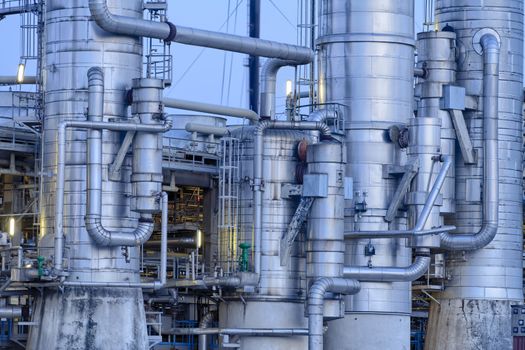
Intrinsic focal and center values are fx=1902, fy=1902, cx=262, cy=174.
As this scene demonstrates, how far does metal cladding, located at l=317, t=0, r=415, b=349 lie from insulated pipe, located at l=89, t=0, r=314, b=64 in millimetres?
3202

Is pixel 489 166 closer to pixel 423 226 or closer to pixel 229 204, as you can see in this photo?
pixel 423 226

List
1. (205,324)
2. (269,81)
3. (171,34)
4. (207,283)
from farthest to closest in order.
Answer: (269,81), (205,324), (207,283), (171,34)

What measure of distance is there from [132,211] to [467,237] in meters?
17.5

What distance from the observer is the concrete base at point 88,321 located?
58.0 metres

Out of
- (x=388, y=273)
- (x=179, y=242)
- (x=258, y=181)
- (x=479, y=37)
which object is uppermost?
(x=479, y=37)

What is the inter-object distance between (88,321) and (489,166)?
20.2m

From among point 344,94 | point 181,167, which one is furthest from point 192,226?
point 344,94

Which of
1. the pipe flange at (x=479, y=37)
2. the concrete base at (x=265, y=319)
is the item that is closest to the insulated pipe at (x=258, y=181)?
the concrete base at (x=265, y=319)

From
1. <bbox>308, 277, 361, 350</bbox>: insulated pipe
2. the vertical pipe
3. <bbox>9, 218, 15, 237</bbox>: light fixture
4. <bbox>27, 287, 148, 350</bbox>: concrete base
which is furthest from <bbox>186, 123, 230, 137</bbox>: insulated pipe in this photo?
the vertical pipe

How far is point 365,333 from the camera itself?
6756cm

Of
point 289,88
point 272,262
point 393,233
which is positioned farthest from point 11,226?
point 393,233

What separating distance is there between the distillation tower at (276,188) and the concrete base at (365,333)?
7cm

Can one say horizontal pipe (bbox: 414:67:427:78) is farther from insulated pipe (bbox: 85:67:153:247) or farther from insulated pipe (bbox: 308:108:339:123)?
insulated pipe (bbox: 85:67:153:247)

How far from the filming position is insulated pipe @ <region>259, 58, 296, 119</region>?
66188mm
